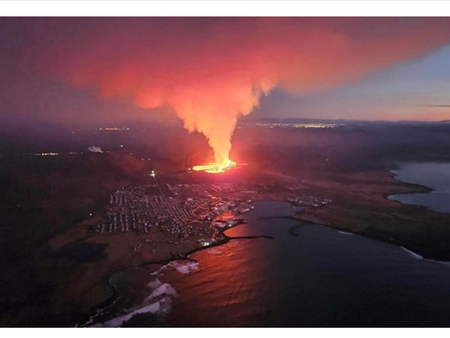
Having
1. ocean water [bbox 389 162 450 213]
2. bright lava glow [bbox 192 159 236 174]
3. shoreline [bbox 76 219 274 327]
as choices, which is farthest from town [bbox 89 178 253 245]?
ocean water [bbox 389 162 450 213]

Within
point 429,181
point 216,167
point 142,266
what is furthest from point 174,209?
point 429,181

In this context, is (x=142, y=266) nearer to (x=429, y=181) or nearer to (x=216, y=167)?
(x=216, y=167)

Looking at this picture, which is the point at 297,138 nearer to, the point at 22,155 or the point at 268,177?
the point at 268,177

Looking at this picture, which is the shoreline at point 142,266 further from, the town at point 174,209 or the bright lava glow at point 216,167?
the bright lava glow at point 216,167

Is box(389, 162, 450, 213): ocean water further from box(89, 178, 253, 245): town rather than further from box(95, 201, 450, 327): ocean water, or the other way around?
box(89, 178, 253, 245): town

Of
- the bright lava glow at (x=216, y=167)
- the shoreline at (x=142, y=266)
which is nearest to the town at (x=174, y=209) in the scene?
the shoreline at (x=142, y=266)
